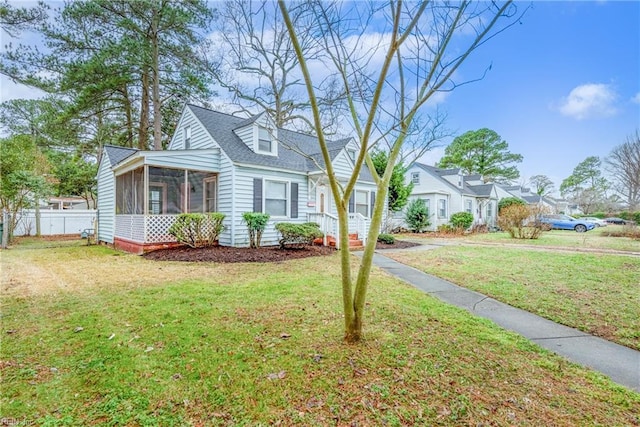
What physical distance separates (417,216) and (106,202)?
18.4 m

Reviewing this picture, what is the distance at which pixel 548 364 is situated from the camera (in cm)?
301

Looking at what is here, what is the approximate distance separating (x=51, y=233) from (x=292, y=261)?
17.4m

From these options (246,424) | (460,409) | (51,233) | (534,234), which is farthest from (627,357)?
(51,233)

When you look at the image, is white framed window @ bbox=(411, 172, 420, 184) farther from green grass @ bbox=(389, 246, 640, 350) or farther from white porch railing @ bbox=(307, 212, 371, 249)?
green grass @ bbox=(389, 246, 640, 350)

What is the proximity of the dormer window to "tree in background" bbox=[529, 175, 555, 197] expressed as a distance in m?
54.5

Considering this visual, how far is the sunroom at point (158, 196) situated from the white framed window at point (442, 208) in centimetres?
1848

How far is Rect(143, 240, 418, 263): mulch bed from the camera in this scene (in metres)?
8.94

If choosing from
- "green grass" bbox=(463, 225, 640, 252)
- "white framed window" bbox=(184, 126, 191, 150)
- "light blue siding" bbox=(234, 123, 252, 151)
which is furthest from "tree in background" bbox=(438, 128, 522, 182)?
"white framed window" bbox=(184, 126, 191, 150)

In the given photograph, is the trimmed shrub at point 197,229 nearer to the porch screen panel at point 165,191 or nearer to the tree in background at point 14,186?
the porch screen panel at point 165,191

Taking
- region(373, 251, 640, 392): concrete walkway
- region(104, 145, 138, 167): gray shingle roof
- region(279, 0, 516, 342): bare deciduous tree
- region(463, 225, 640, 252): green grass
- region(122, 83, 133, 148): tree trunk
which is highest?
region(122, 83, 133, 148): tree trunk

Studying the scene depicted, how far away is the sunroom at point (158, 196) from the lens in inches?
412

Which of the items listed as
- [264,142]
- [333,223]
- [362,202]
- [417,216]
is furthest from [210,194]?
[417,216]

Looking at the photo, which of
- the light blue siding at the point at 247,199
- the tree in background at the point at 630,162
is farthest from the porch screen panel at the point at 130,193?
the tree in background at the point at 630,162

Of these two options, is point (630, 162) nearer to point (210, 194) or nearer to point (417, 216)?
point (417, 216)
